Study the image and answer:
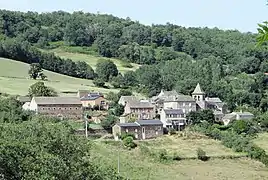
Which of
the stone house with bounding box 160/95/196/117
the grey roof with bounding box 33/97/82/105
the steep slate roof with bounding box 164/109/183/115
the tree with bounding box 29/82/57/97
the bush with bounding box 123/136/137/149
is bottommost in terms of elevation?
the bush with bounding box 123/136/137/149

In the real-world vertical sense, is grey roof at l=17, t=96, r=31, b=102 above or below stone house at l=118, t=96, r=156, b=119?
above

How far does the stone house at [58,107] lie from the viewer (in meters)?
55.0

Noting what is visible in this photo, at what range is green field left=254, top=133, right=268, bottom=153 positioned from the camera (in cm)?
4707

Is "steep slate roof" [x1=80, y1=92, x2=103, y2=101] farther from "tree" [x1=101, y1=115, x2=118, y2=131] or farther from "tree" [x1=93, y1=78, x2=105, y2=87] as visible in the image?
"tree" [x1=93, y1=78, x2=105, y2=87]

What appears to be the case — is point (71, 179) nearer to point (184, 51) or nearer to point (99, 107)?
point (99, 107)

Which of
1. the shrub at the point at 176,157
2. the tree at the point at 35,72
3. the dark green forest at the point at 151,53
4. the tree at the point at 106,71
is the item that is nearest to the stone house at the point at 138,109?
the dark green forest at the point at 151,53

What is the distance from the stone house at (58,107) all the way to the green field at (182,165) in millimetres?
11183

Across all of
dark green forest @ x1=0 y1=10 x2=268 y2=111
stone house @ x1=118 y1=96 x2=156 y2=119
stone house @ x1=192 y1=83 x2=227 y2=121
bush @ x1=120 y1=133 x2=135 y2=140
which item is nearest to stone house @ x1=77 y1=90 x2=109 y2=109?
stone house @ x1=118 y1=96 x2=156 y2=119

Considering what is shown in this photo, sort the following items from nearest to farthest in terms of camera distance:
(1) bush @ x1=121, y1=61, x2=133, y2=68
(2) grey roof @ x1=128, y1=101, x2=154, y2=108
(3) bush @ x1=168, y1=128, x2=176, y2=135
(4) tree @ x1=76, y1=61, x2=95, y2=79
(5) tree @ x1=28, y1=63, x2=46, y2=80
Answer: (3) bush @ x1=168, y1=128, x2=176, y2=135 → (2) grey roof @ x1=128, y1=101, x2=154, y2=108 → (5) tree @ x1=28, y1=63, x2=46, y2=80 → (4) tree @ x1=76, y1=61, x2=95, y2=79 → (1) bush @ x1=121, y1=61, x2=133, y2=68

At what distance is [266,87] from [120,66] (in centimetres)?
2866

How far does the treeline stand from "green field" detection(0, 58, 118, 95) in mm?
2819

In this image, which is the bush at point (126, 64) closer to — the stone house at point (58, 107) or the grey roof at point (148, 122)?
the stone house at point (58, 107)

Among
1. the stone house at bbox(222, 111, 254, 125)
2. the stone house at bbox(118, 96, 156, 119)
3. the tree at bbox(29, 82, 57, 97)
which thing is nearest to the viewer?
the stone house at bbox(222, 111, 254, 125)

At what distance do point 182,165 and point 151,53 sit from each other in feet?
213
